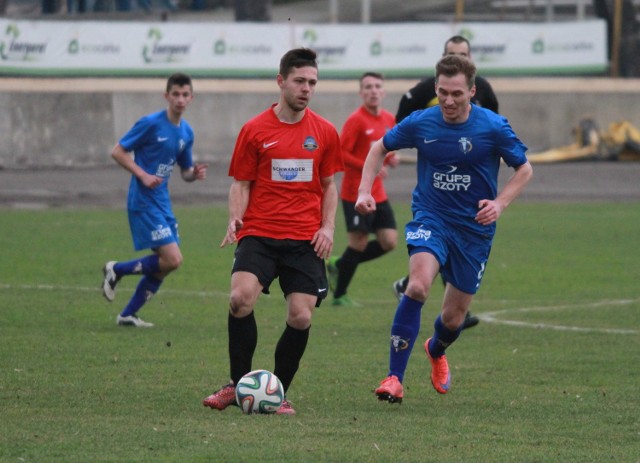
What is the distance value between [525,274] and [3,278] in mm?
5838

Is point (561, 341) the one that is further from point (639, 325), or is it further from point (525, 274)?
point (525, 274)

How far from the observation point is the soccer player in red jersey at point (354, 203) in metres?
13.7

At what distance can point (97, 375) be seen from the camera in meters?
9.16

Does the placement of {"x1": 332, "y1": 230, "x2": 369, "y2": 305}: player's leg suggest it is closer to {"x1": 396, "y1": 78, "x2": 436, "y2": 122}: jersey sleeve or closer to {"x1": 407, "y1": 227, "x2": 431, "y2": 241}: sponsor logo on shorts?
{"x1": 396, "y1": 78, "x2": 436, "y2": 122}: jersey sleeve

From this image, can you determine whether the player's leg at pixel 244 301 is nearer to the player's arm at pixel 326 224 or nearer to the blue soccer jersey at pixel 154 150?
Result: the player's arm at pixel 326 224

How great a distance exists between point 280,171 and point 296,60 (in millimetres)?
652

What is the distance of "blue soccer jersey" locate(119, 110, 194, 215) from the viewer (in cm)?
1211

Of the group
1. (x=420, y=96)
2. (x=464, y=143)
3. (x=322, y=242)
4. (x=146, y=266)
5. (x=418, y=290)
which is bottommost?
(x=146, y=266)

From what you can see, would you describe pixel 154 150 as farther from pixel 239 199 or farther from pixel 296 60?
pixel 296 60

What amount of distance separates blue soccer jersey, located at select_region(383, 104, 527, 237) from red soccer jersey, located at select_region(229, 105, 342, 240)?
0.68 m

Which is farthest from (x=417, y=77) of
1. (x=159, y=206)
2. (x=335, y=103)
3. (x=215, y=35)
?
(x=159, y=206)

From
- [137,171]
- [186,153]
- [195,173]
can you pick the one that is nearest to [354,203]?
[186,153]

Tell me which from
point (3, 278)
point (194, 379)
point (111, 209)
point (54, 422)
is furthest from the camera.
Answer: point (111, 209)

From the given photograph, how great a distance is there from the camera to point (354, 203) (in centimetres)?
1373
